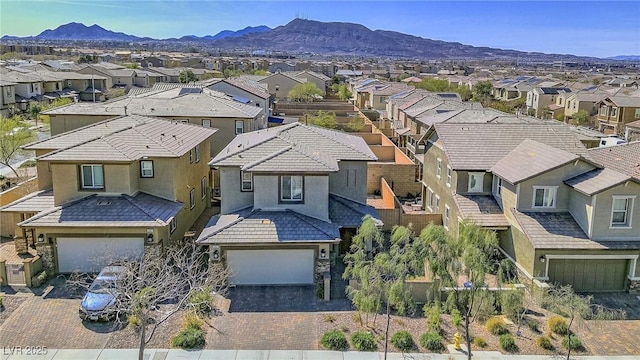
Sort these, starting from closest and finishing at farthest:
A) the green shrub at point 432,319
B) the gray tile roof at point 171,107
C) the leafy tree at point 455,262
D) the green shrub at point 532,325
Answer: the leafy tree at point 455,262 → the green shrub at point 432,319 → the green shrub at point 532,325 → the gray tile roof at point 171,107

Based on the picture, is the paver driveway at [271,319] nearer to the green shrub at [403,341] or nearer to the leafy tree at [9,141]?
the green shrub at [403,341]

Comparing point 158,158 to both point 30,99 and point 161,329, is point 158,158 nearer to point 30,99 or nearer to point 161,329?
point 161,329

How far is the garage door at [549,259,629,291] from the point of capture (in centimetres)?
2248

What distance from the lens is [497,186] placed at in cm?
2634

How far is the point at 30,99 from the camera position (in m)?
71.7

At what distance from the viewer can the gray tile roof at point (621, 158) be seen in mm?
24691

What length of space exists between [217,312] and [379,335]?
665 cm

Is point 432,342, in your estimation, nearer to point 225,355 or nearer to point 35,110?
point 225,355

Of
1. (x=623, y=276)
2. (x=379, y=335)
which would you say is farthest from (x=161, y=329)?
(x=623, y=276)

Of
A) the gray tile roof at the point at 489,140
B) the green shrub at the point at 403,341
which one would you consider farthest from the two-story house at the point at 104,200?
the gray tile roof at the point at 489,140

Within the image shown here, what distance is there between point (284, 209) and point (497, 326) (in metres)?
10.8

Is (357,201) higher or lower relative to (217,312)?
higher

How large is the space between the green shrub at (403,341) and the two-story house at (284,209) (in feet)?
17.6

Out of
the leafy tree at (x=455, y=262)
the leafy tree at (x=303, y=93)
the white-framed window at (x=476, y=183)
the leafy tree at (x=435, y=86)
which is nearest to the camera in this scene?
the leafy tree at (x=455, y=262)
